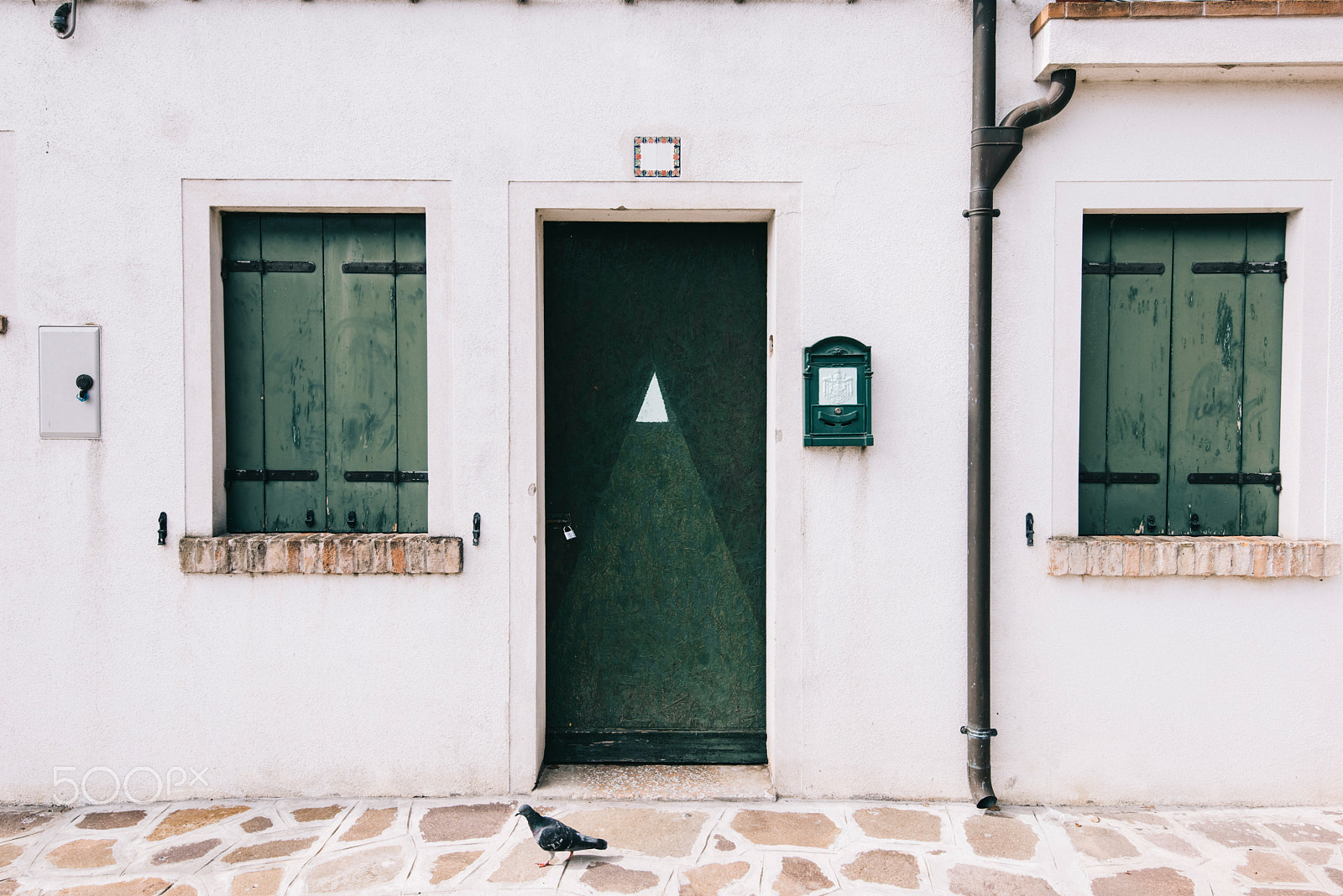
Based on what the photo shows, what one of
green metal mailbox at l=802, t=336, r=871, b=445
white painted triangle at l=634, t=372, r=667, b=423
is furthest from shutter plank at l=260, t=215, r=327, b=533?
green metal mailbox at l=802, t=336, r=871, b=445

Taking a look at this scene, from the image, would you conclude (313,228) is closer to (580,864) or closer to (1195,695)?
(580,864)

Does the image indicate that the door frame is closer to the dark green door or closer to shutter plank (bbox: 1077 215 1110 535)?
the dark green door

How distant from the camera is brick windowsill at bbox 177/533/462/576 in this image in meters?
3.51

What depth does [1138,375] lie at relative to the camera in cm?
367

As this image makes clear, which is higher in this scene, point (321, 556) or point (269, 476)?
point (269, 476)

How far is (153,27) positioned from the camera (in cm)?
349

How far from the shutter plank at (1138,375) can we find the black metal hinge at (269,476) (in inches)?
154

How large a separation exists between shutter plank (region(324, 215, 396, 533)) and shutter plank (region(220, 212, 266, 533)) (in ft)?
1.12

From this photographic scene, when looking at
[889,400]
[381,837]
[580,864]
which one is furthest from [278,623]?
[889,400]

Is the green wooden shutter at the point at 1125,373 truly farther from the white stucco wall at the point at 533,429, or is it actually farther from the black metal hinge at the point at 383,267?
the black metal hinge at the point at 383,267

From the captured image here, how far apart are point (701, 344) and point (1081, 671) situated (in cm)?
239

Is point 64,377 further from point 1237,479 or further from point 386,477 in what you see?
point 1237,479

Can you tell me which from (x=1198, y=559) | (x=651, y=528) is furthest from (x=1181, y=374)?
(x=651, y=528)

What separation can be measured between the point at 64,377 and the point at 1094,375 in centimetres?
486
